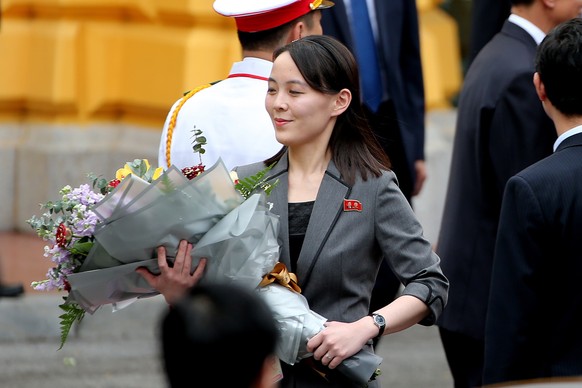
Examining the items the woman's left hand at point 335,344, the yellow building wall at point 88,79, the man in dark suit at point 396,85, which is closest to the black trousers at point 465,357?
the man in dark suit at point 396,85

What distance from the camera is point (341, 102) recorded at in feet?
12.9

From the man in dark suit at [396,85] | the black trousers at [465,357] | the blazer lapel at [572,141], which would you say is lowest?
the black trousers at [465,357]

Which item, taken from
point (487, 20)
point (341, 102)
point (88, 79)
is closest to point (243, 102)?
point (341, 102)

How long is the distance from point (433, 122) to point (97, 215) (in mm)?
8512

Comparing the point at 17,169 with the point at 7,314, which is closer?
the point at 7,314

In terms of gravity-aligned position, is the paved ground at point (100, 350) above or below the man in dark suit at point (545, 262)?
below

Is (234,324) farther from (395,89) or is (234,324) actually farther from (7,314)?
(7,314)

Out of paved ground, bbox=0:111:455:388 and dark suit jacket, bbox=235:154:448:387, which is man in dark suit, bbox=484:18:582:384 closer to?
dark suit jacket, bbox=235:154:448:387

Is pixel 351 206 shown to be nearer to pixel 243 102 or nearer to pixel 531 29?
pixel 243 102

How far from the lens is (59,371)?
25.6ft

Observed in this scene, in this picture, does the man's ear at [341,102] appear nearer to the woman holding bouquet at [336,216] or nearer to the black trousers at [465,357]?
the woman holding bouquet at [336,216]

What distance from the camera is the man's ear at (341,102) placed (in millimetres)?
3918

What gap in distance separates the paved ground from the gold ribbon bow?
3.68m

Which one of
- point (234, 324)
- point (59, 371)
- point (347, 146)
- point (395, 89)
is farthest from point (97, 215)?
point (59, 371)
